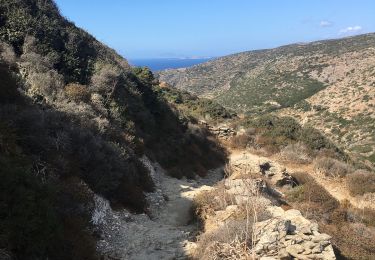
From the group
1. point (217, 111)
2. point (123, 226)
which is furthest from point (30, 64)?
point (217, 111)

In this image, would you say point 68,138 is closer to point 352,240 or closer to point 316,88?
point 352,240

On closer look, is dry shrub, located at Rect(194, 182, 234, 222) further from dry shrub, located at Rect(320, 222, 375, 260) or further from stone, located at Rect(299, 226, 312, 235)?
stone, located at Rect(299, 226, 312, 235)

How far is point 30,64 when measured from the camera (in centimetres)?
1652

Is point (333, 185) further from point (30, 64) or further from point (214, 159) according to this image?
point (30, 64)

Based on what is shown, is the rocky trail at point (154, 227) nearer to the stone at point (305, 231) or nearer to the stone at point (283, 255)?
the stone at point (283, 255)

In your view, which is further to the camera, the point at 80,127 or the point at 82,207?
the point at 80,127

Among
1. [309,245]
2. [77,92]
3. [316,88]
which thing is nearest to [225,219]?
[309,245]

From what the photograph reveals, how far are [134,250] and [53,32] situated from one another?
14.1 meters

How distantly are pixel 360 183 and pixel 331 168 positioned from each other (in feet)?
7.16

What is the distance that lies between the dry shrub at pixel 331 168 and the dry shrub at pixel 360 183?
0.73 meters

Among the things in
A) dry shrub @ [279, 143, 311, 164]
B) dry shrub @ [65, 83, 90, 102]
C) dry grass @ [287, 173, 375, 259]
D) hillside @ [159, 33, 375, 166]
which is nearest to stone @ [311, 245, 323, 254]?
dry grass @ [287, 173, 375, 259]

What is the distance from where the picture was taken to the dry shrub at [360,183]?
18734 mm

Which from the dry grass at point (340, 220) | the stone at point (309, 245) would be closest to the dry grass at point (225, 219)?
the stone at point (309, 245)

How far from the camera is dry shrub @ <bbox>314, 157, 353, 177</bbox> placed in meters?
20.9
